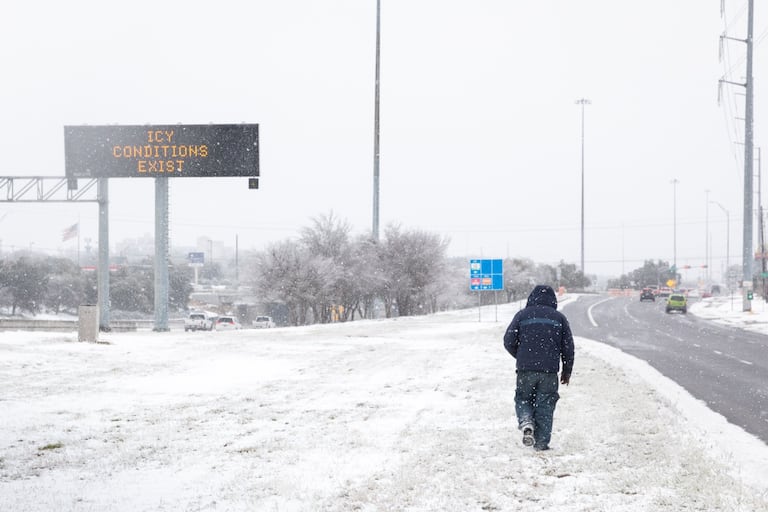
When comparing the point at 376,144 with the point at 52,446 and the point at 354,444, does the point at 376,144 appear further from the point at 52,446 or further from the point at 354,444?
the point at 52,446

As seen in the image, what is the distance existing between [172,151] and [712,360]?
23.9 m

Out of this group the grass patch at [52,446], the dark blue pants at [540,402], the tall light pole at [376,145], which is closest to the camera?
the dark blue pants at [540,402]

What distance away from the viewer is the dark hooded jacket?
8.30 meters

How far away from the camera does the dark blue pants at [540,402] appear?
27.1 feet

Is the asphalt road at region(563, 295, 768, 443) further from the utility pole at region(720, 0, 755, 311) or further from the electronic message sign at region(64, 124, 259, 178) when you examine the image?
the electronic message sign at region(64, 124, 259, 178)

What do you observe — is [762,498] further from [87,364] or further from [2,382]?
[87,364]

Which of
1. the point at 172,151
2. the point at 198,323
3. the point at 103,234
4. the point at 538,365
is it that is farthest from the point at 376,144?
the point at 538,365

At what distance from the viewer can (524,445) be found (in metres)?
8.44

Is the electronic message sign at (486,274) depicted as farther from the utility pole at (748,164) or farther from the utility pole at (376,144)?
the utility pole at (748,164)

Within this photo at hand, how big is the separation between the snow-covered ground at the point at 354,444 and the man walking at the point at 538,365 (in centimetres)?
31

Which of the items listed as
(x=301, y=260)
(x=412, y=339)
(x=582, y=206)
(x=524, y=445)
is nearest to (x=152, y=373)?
(x=524, y=445)

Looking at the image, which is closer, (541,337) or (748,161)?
(541,337)

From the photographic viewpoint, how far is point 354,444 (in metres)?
8.86

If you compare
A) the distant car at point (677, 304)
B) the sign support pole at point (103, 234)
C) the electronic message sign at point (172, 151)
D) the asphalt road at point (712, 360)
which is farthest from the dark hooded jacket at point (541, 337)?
the distant car at point (677, 304)
